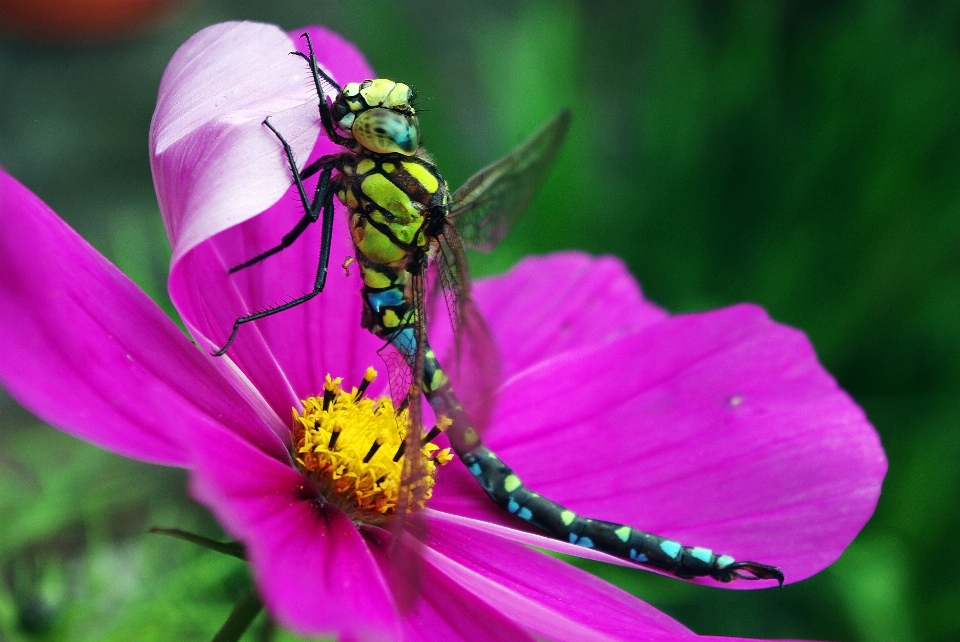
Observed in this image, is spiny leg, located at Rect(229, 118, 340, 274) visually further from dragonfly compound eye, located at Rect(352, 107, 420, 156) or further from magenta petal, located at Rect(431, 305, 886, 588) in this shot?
magenta petal, located at Rect(431, 305, 886, 588)

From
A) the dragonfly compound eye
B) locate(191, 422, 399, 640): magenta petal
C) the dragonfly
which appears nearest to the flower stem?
locate(191, 422, 399, 640): magenta petal

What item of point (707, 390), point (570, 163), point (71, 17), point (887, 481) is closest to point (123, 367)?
point (707, 390)

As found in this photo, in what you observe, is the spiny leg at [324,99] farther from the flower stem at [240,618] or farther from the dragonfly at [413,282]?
the flower stem at [240,618]

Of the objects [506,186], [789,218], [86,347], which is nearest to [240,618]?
[86,347]

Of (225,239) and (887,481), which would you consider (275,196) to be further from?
(887,481)

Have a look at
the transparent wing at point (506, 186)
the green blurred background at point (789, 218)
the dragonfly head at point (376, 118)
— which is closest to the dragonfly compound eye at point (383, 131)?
the dragonfly head at point (376, 118)

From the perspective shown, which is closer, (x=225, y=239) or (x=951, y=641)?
(x=225, y=239)

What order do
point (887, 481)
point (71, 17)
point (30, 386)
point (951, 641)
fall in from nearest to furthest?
point (30, 386) → point (951, 641) → point (887, 481) → point (71, 17)
